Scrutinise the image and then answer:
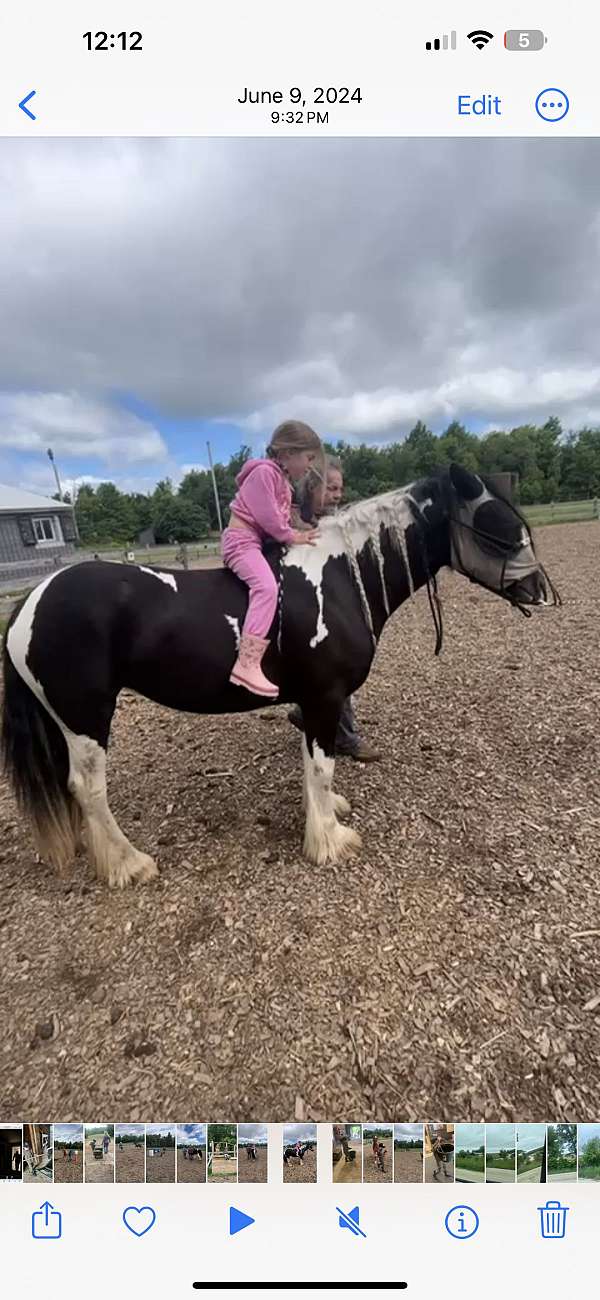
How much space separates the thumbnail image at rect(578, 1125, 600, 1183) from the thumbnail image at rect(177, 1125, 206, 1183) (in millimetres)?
780

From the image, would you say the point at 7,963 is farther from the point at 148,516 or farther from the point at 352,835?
the point at 148,516

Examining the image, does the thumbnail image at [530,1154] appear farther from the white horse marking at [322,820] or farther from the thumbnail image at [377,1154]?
the white horse marking at [322,820]

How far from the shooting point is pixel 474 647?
5184mm

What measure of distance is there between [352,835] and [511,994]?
899 millimetres

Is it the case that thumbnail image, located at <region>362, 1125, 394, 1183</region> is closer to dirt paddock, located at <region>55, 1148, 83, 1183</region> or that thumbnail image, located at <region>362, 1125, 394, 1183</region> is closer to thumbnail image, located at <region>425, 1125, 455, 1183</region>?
thumbnail image, located at <region>425, 1125, 455, 1183</region>

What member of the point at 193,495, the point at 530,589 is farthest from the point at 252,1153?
the point at 193,495

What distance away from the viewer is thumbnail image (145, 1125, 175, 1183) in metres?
1.00
